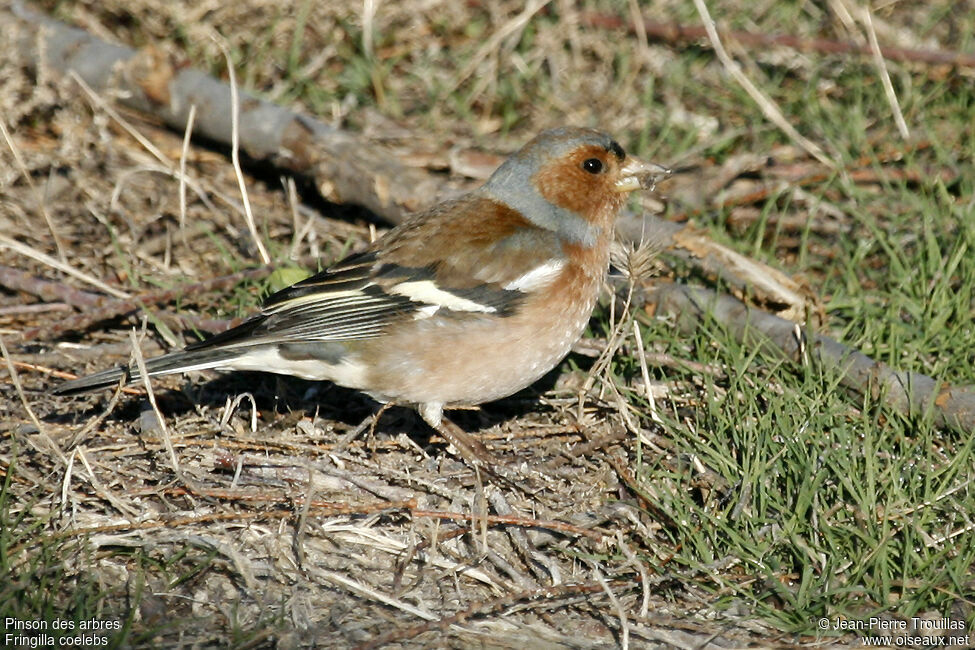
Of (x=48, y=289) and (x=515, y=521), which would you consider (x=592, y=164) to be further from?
(x=48, y=289)

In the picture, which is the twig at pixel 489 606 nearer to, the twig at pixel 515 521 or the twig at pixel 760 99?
the twig at pixel 515 521

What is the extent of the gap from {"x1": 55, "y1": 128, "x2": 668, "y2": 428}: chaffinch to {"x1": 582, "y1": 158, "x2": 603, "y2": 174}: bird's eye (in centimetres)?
42

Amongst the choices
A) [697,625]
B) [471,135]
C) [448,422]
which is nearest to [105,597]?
[448,422]

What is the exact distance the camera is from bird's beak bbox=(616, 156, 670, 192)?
4621mm

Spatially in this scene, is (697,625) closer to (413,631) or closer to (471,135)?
(413,631)

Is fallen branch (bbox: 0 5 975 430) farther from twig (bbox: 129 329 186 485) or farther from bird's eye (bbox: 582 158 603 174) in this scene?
twig (bbox: 129 329 186 485)

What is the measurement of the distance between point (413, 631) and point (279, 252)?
264cm

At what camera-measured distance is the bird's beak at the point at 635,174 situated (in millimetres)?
4621

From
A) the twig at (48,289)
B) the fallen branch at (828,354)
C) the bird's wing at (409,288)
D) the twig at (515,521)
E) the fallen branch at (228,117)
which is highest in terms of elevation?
the fallen branch at (228,117)

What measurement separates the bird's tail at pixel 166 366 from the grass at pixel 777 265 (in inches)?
24.8

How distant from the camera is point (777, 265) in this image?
17.4ft

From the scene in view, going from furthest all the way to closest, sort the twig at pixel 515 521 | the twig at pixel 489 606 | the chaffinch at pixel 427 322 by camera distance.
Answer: the chaffinch at pixel 427 322 → the twig at pixel 515 521 → the twig at pixel 489 606

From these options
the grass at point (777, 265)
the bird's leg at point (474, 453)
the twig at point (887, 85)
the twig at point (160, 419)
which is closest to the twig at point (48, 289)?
the grass at point (777, 265)

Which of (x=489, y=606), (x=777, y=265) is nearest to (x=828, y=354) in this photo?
(x=777, y=265)
